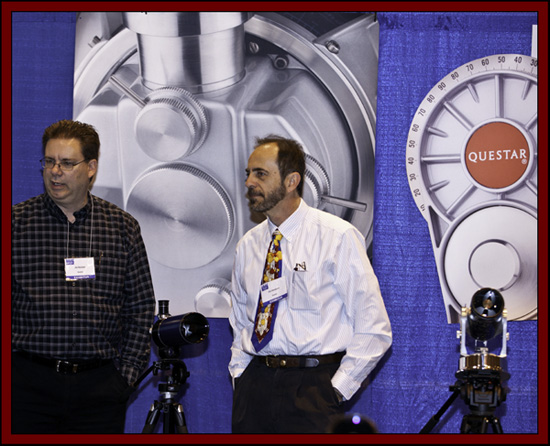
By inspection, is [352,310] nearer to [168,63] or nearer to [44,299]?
[44,299]

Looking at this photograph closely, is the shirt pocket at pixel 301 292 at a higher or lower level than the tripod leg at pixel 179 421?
higher

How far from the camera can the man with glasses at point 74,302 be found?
344cm

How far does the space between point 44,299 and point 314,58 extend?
231 centimetres

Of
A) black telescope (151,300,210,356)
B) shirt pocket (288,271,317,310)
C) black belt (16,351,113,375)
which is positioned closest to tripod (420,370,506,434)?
shirt pocket (288,271,317,310)

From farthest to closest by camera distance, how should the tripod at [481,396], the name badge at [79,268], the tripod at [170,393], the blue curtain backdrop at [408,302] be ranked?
the blue curtain backdrop at [408,302] → the tripod at [170,393] → the name badge at [79,268] → the tripod at [481,396]

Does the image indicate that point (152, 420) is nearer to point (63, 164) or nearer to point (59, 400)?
point (59, 400)

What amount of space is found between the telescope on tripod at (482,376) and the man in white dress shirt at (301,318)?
20.3 inches

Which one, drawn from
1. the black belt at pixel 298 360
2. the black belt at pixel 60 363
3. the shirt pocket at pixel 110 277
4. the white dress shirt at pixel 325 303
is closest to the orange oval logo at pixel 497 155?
the white dress shirt at pixel 325 303

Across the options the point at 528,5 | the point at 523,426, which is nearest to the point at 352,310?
the point at 523,426

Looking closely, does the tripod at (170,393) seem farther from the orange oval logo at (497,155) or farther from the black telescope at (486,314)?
the orange oval logo at (497,155)

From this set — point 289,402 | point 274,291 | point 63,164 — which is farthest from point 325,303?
point 63,164

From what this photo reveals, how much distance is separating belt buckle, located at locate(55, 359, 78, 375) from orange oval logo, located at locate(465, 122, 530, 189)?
274 centimetres

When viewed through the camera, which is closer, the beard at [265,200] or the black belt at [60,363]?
the black belt at [60,363]

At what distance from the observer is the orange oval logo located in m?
4.70
